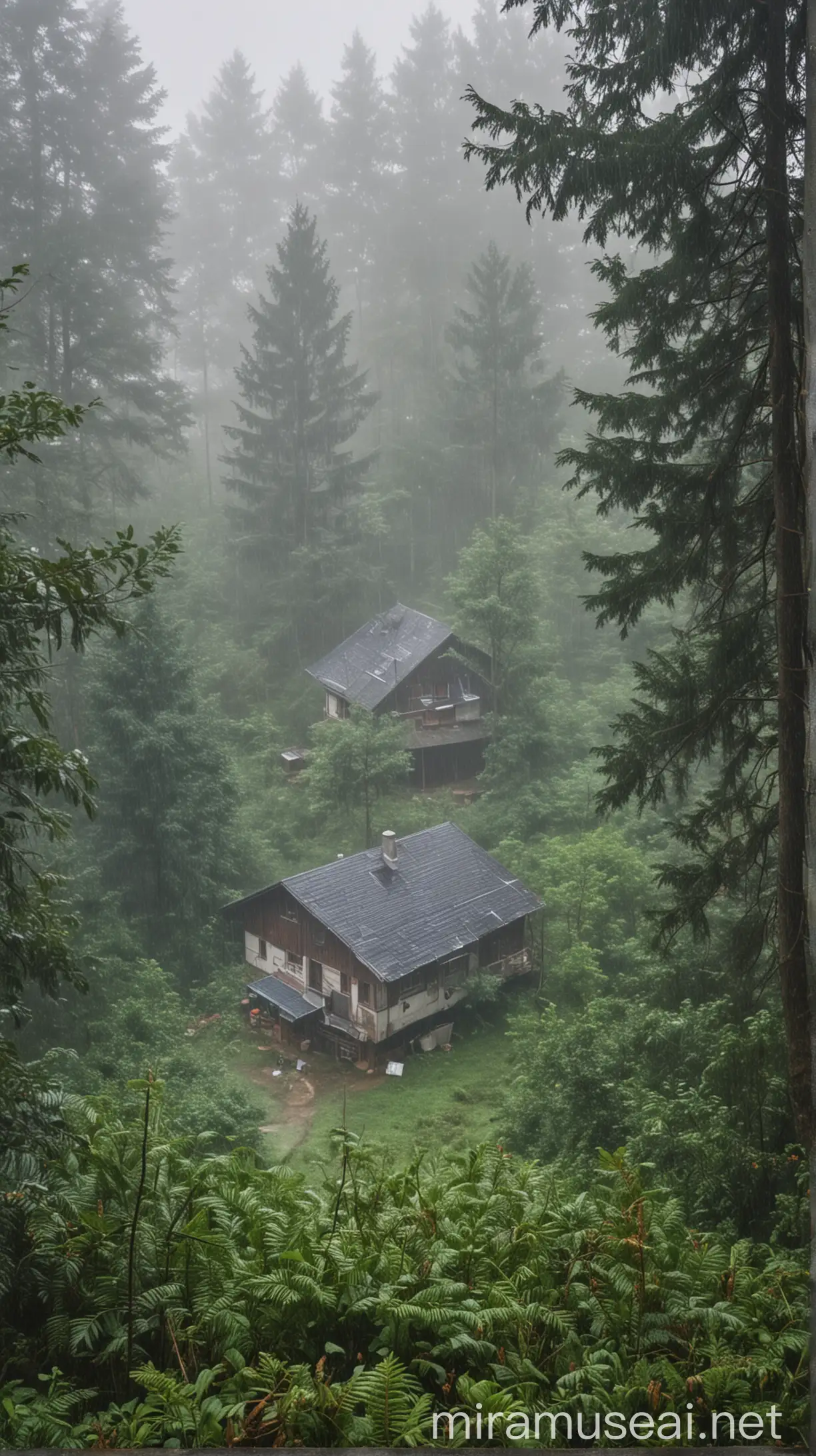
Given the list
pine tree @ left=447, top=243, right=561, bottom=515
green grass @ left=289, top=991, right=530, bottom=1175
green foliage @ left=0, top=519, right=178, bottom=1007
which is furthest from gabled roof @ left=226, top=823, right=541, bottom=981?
pine tree @ left=447, top=243, right=561, bottom=515

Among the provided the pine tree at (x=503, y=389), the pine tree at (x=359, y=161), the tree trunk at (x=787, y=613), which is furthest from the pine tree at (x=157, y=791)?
the pine tree at (x=359, y=161)

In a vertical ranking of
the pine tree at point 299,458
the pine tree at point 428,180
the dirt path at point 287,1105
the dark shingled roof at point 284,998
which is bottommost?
the dirt path at point 287,1105

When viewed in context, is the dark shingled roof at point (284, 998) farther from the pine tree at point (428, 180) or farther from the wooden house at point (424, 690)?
the pine tree at point (428, 180)

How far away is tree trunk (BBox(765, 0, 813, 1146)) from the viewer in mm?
5754

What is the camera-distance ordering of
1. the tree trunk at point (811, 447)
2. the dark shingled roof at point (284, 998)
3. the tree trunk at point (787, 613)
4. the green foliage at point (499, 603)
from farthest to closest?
the green foliage at point (499, 603), the dark shingled roof at point (284, 998), the tree trunk at point (787, 613), the tree trunk at point (811, 447)

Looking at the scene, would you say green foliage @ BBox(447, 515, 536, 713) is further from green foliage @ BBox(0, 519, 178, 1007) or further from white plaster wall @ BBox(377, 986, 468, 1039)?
green foliage @ BBox(0, 519, 178, 1007)

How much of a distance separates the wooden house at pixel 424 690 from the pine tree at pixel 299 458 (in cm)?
331

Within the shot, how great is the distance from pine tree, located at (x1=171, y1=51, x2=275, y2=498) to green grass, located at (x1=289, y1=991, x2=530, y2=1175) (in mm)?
28041

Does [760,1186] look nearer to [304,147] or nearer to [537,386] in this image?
[537,386]

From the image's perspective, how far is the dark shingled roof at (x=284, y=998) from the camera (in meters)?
17.4

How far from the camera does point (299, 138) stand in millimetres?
40500

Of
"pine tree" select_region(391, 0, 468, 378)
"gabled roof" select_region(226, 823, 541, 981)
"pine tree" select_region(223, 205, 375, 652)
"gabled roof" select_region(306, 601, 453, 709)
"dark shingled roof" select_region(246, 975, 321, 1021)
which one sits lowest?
"dark shingled roof" select_region(246, 975, 321, 1021)

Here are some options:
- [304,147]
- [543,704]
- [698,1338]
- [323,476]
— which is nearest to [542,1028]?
[698,1338]

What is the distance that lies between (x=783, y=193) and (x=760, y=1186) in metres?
6.14
